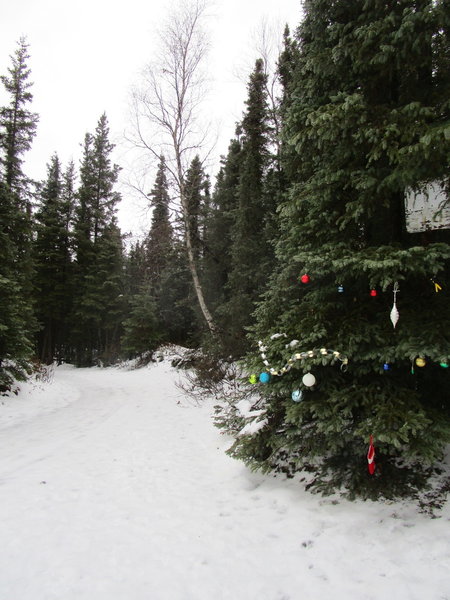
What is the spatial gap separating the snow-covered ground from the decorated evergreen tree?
1.42ft

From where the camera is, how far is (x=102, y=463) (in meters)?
5.11

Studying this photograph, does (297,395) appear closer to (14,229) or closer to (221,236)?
(14,229)

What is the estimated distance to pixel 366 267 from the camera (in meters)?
3.00

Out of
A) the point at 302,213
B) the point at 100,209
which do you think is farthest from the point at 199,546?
the point at 100,209

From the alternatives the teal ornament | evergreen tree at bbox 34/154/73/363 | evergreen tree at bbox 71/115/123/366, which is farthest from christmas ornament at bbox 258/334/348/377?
evergreen tree at bbox 34/154/73/363

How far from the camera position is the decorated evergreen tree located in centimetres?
297

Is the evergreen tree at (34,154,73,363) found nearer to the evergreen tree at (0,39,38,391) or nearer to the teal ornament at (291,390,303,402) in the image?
the evergreen tree at (0,39,38,391)

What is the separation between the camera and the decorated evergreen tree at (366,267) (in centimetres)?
297

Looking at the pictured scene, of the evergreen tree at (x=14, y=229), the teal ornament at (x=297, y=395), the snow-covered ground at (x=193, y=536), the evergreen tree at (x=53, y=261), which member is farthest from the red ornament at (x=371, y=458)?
the evergreen tree at (x=53, y=261)

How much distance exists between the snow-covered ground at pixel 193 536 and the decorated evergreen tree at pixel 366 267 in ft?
1.42

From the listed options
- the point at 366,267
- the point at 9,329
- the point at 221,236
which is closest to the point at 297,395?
the point at 366,267

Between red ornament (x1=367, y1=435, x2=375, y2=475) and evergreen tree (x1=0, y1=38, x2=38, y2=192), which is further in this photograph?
evergreen tree (x1=0, y1=38, x2=38, y2=192)

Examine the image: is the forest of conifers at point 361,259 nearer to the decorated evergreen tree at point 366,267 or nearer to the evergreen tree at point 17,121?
the decorated evergreen tree at point 366,267

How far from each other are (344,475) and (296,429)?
713 mm
